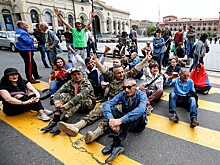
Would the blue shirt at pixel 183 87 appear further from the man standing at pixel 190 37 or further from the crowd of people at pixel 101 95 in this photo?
the man standing at pixel 190 37

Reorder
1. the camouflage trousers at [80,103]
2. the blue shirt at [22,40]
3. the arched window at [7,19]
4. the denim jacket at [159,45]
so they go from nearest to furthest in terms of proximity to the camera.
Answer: the camouflage trousers at [80,103]
the blue shirt at [22,40]
the denim jacket at [159,45]
the arched window at [7,19]

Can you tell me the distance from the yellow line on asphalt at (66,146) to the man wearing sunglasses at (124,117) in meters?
0.16

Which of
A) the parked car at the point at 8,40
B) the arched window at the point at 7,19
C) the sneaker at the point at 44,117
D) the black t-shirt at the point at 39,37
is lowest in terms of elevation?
the sneaker at the point at 44,117

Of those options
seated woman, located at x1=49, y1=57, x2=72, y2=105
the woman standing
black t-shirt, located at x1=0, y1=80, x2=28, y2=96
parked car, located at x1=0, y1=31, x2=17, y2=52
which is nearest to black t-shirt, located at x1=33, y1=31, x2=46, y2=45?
seated woman, located at x1=49, y1=57, x2=72, y2=105

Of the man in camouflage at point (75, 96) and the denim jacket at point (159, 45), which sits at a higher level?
the denim jacket at point (159, 45)

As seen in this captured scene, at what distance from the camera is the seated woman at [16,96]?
10.2 feet

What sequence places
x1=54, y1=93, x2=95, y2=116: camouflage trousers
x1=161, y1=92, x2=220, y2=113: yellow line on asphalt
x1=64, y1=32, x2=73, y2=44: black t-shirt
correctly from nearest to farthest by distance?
1. x1=54, y1=93, x2=95, y2=116: camouflage trousers
2. x1=161, y1=92, x2=220, y2=113: yellow line on asphalt
3. x1=64, y1=32, x2=73, y2=44: black t-shirt

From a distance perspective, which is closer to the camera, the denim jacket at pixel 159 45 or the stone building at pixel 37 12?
the denim jacket at pixel 159 45

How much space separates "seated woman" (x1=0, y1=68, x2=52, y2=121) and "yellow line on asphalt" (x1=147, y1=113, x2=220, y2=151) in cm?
260

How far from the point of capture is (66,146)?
257 cm

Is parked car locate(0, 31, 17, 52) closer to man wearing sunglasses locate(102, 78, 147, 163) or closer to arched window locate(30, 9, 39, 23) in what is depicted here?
man wearing sunglasses locate(102, 78, 147, 163)

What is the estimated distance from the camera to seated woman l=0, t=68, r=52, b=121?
10.2ft

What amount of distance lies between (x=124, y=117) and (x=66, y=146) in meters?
1.22

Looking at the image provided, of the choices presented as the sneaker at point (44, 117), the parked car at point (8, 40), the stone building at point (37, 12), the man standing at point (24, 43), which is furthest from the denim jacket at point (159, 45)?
the stone building at point (37, 12)
